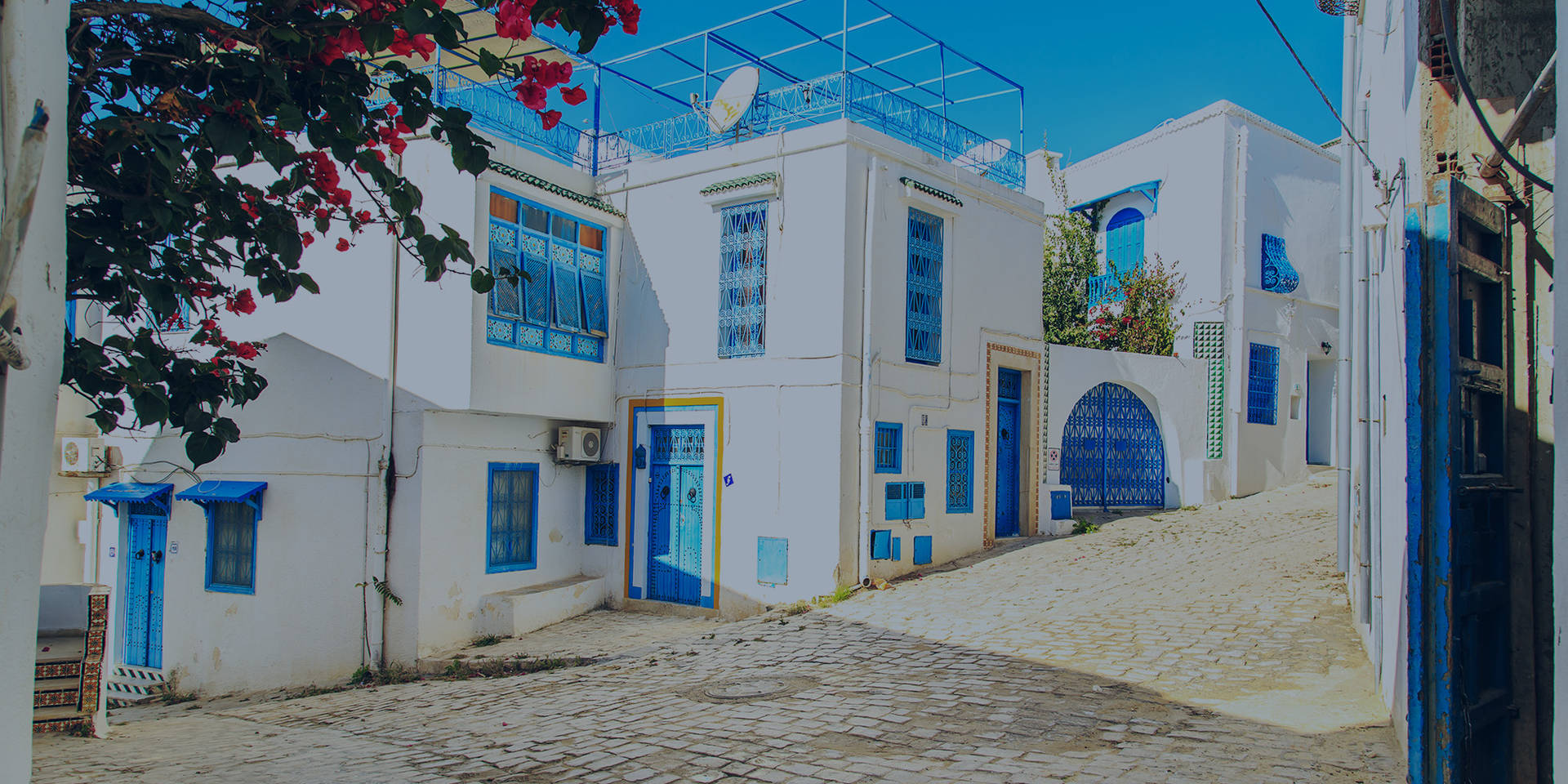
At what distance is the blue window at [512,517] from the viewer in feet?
38.1

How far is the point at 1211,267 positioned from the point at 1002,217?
5.39 metres

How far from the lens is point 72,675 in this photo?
688 centimetres

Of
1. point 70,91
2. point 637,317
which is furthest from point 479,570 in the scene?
point 70,91

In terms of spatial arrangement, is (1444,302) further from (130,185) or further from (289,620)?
(289,620)

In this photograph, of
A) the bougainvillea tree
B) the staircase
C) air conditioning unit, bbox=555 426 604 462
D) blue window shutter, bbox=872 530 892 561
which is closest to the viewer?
the bougainvillea tree

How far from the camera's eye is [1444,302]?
3.74m

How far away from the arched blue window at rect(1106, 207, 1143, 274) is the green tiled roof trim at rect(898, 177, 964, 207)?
6968 millimetres

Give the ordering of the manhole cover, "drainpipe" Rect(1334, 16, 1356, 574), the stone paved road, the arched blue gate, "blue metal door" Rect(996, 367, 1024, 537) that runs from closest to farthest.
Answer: the stone paved road → the manhole cover → "drainpipe" Rect(1334, 16, 1356, 574) → "blue metal door" Rect(996, 367, 1024, 537) → the arched blue gate

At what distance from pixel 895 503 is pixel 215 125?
29.7 ft

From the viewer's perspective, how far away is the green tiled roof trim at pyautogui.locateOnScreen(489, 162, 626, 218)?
432 inches

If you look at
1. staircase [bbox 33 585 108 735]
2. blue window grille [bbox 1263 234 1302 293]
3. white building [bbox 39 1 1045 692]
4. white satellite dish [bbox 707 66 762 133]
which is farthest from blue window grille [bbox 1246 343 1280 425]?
staircase [bbox 33 585 108 735]

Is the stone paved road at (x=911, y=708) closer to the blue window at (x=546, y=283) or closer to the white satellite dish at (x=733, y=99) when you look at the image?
the blue window at (x=546, y=283)

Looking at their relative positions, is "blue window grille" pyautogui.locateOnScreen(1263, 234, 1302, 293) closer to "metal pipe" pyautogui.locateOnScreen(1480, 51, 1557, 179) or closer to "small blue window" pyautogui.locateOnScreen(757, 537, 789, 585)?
"small blue window" pyautogui.locateOnScreen(757, 537, 789, 585)

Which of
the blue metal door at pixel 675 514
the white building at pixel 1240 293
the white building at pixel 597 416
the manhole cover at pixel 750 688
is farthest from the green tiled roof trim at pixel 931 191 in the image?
the manhole cover at pixel 750 688
